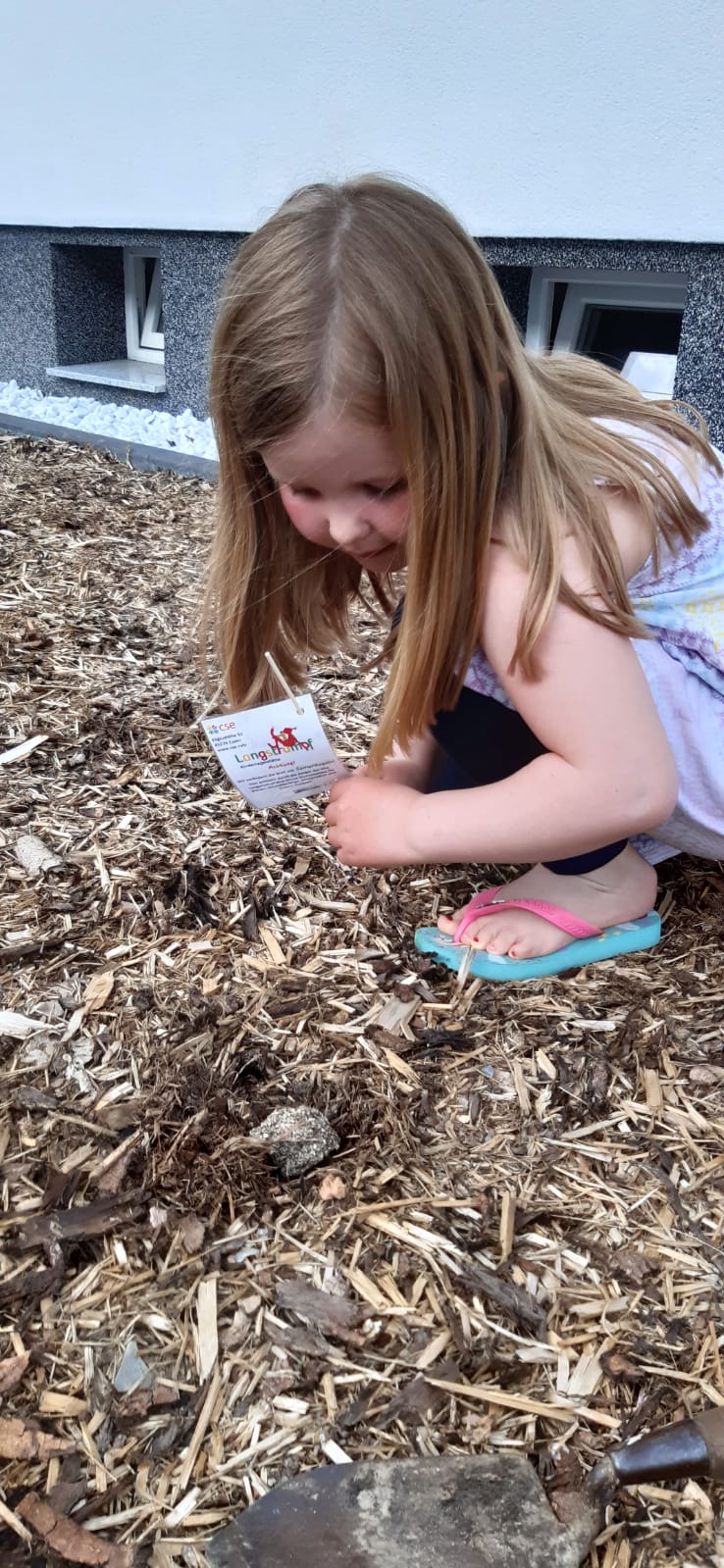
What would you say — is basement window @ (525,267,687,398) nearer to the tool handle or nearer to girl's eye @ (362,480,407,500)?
girl's eye @ (362,480,407,500)

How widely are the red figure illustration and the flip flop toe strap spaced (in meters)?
0.44

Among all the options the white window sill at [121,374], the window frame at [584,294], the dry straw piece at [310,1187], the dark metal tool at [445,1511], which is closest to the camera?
the dark metal tool at [445,1511]

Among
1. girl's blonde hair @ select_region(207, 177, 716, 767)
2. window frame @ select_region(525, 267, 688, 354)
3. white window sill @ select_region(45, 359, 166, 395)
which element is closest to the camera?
girl's blonde hair @ select_region(207, 177, 716, 767)

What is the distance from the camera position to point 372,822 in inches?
Answer: 65.5

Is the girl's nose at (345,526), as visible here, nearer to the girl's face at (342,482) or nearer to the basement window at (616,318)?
the girl's face at (342,482)

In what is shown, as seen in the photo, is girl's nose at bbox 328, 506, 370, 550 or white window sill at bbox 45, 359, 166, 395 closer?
girl's nose at bbox 328, 506, 370, 550

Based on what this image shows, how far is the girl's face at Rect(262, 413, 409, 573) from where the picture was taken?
4.23 feet

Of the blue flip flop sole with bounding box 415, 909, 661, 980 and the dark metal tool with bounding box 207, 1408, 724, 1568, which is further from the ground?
the blue flip flop sole with bounding box 415, 909, 661, 980

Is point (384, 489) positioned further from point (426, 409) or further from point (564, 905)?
point (564, 905)

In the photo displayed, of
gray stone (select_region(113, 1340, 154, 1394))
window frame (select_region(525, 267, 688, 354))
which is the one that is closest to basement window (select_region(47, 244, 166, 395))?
window frame (select_region(525, 267, 688, 354))

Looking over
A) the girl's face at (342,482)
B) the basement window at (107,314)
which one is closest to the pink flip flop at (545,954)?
the girl's face at (342,482)

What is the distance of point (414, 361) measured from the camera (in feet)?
4.06

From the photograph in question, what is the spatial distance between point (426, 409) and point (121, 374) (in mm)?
5505

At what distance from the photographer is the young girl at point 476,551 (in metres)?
1.26
